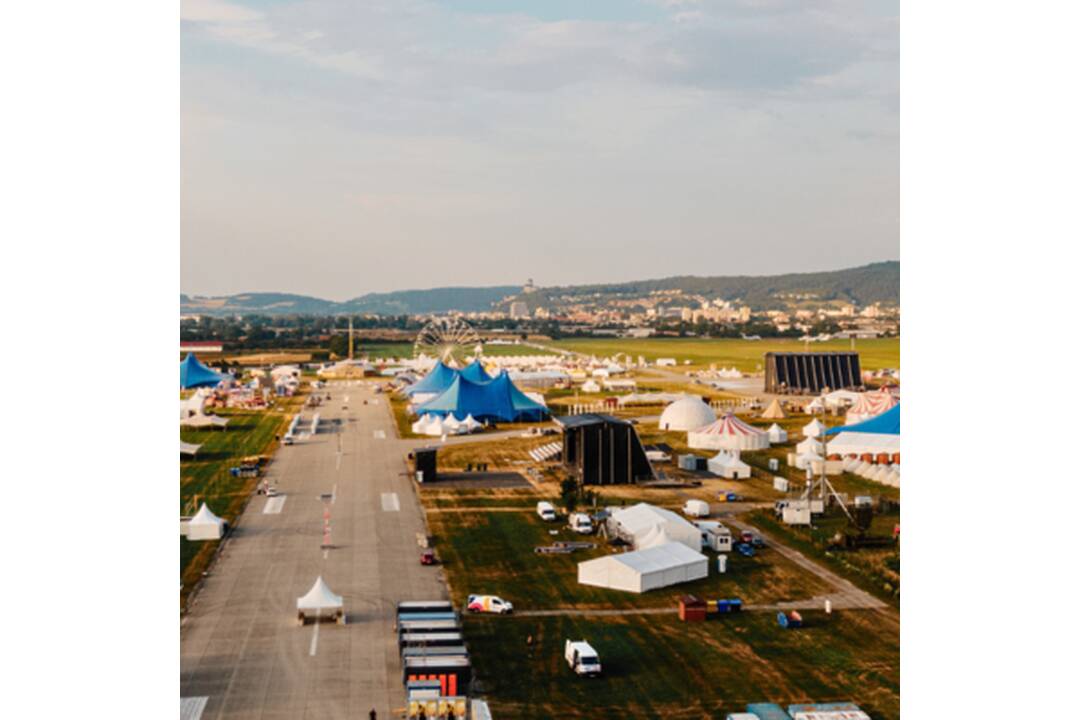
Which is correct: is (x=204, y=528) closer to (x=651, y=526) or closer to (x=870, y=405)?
(x=651, y=526)

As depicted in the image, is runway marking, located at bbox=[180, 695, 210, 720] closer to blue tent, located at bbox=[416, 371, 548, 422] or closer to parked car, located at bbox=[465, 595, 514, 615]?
parked car, located at bbox=[465, 595, 514, 615]

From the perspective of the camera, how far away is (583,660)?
1314 cm

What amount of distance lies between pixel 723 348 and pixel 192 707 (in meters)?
89.3

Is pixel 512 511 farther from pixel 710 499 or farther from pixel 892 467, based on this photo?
pixel 892 467

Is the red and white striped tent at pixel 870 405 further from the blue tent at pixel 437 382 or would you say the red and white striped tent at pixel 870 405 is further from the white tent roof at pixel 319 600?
the white tent roof at pixel 319 600

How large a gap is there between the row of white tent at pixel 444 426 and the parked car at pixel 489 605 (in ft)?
→ 69.9

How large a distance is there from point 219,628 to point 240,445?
20.4 m

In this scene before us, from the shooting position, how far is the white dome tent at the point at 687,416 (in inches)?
1483

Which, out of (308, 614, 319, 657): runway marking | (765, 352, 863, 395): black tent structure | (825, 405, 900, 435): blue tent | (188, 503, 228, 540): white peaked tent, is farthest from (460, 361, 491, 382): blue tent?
(308, 614, 319, 657): runway marking

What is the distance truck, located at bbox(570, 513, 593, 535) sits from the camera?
21266mm

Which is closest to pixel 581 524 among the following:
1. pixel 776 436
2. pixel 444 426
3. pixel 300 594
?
pixel 300 594

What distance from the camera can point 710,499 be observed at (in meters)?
25.3

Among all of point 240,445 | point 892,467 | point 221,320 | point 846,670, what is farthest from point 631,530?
point 221,320

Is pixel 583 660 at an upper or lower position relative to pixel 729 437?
lower
